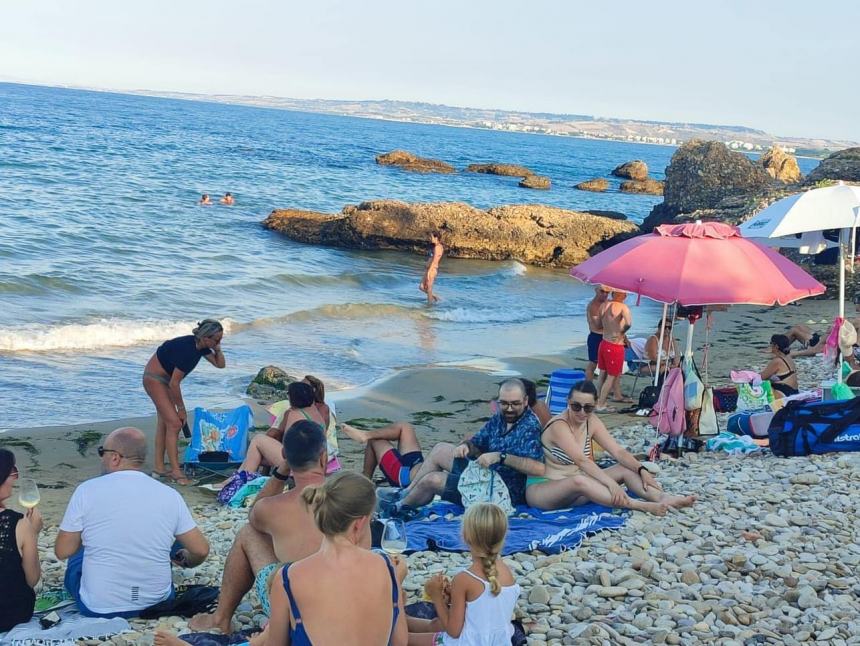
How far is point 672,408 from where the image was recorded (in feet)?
26.3

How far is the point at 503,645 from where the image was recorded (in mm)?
4020

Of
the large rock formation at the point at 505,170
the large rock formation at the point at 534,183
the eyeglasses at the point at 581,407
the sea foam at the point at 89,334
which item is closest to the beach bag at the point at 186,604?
the eyeglasses at the point at 581,407

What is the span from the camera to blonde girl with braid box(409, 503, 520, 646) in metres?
3.92

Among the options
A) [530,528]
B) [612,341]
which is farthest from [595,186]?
[530,528]

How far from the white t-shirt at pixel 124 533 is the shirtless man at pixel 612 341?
20.1ft

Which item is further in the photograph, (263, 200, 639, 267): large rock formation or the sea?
(263, 200, 639, 267): large rock formation

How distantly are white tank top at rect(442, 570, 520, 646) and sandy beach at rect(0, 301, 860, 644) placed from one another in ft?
1.54

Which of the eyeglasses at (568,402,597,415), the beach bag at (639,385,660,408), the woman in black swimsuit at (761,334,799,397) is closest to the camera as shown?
the eyeglasses at (568,402,597,415)

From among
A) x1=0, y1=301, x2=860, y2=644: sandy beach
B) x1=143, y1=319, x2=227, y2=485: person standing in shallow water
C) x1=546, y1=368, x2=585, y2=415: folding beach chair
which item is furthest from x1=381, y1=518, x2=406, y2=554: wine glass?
x1=546, y1=368, x2=585, y2=415: folding beach chair

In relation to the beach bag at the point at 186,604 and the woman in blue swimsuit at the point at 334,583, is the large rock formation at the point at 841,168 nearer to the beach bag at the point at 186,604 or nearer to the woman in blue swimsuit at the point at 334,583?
the beach bag at the point at 186,604

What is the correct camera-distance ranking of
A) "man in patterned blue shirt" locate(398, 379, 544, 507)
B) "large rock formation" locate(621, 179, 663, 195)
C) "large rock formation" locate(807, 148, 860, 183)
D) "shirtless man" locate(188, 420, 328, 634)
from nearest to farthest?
1. "shirtless man" locate(188, 420, 328, 634)
2. "man in patterned blue shirt" locate(398, 379, 544, 507)
3. "large rock formation" locate(807, 148, 860, 183)
4. "large rock formation" locate(621, 179, 663, 195)

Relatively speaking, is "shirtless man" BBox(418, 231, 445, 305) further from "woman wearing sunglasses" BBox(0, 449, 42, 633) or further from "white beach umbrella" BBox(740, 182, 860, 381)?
"woman wearing sunglasses" BBox(0, 449, 42, 633)

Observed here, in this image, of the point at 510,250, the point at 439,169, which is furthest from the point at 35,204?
the point at 439,169

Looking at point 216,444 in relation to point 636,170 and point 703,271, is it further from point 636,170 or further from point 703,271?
point 636,170
